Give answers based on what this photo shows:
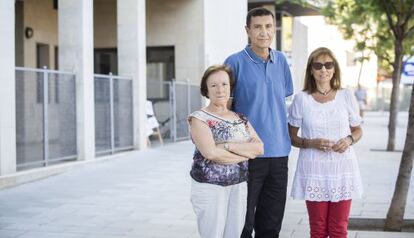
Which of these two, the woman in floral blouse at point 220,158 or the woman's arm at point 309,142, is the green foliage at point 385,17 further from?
the woman in floral blouse at point 220,158

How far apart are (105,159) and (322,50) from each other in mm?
9238

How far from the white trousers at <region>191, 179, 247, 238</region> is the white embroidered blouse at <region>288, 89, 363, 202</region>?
67 centimetres

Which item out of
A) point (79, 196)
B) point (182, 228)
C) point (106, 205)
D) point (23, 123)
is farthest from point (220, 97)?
point (23, 123)

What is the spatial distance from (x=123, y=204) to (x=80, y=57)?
16.2 ft

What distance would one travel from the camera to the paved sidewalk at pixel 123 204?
6.92m

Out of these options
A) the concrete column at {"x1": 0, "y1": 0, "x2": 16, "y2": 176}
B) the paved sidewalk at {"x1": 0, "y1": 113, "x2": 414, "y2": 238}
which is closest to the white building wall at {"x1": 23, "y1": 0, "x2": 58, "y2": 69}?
the paved sidewalk at {"x1": 0, "y1": 113, "x2": 414, "y2": 238}

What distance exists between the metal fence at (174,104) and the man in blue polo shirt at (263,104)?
1323 centimetres

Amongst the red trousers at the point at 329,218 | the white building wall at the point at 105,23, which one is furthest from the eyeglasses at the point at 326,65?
the white building wall at the point at 105,23

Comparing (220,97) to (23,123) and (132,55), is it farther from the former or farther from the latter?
(132,55)

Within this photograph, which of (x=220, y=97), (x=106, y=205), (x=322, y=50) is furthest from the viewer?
(x=106, y=205)

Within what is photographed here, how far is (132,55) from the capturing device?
15.8 m

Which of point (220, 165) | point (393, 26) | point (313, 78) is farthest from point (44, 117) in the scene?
point (393, 26)

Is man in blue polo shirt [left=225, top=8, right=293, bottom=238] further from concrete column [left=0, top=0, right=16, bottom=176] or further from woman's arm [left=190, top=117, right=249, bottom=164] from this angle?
concrete column [left=0, top=0, right=16, bottom=176]

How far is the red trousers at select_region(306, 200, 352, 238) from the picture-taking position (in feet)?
15.8
